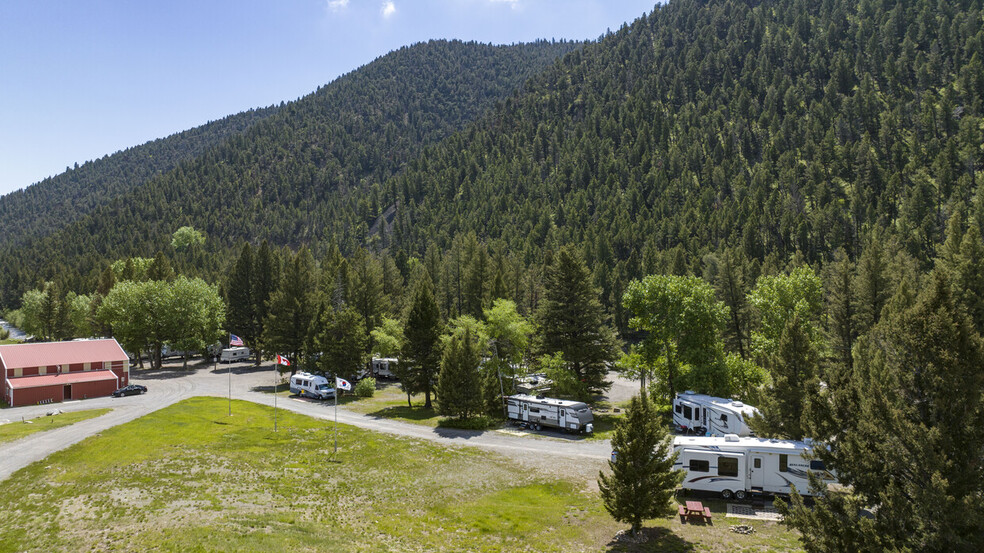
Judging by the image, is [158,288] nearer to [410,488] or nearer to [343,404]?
[343,404]

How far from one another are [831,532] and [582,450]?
75.4 feet

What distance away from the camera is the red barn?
55781mm

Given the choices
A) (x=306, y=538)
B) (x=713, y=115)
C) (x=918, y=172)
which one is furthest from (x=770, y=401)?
(x=713, y=115)

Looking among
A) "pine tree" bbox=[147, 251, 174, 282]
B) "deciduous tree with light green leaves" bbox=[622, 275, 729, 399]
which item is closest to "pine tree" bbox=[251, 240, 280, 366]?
"pine tree" bbox=[147, 251, 174, 282]

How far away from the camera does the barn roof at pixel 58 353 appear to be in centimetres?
5700

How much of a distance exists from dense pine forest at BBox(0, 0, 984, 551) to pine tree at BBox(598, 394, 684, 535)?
628 cm

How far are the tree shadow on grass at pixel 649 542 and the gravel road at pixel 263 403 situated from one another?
811 cm

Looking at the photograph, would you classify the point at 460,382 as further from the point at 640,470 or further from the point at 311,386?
the point at 640,470

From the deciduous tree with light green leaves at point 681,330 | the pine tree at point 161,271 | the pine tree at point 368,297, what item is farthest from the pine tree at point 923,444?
the pine tree at point 161,271

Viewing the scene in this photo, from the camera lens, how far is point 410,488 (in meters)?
29.9

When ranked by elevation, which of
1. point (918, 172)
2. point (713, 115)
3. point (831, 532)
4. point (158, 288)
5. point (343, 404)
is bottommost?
point (343, 404)

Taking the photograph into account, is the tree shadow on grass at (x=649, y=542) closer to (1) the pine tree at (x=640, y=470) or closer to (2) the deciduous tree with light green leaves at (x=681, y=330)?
(1) the pine tree at (x=640, y=470)

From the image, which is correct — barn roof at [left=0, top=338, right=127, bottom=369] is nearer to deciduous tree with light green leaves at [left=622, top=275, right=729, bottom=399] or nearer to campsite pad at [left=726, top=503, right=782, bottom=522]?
deciduous tree with light green leaves at [left=622, top=275, right=729, bottom=399]

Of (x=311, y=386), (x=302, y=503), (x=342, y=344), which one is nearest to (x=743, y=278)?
(x=342, y=344)
